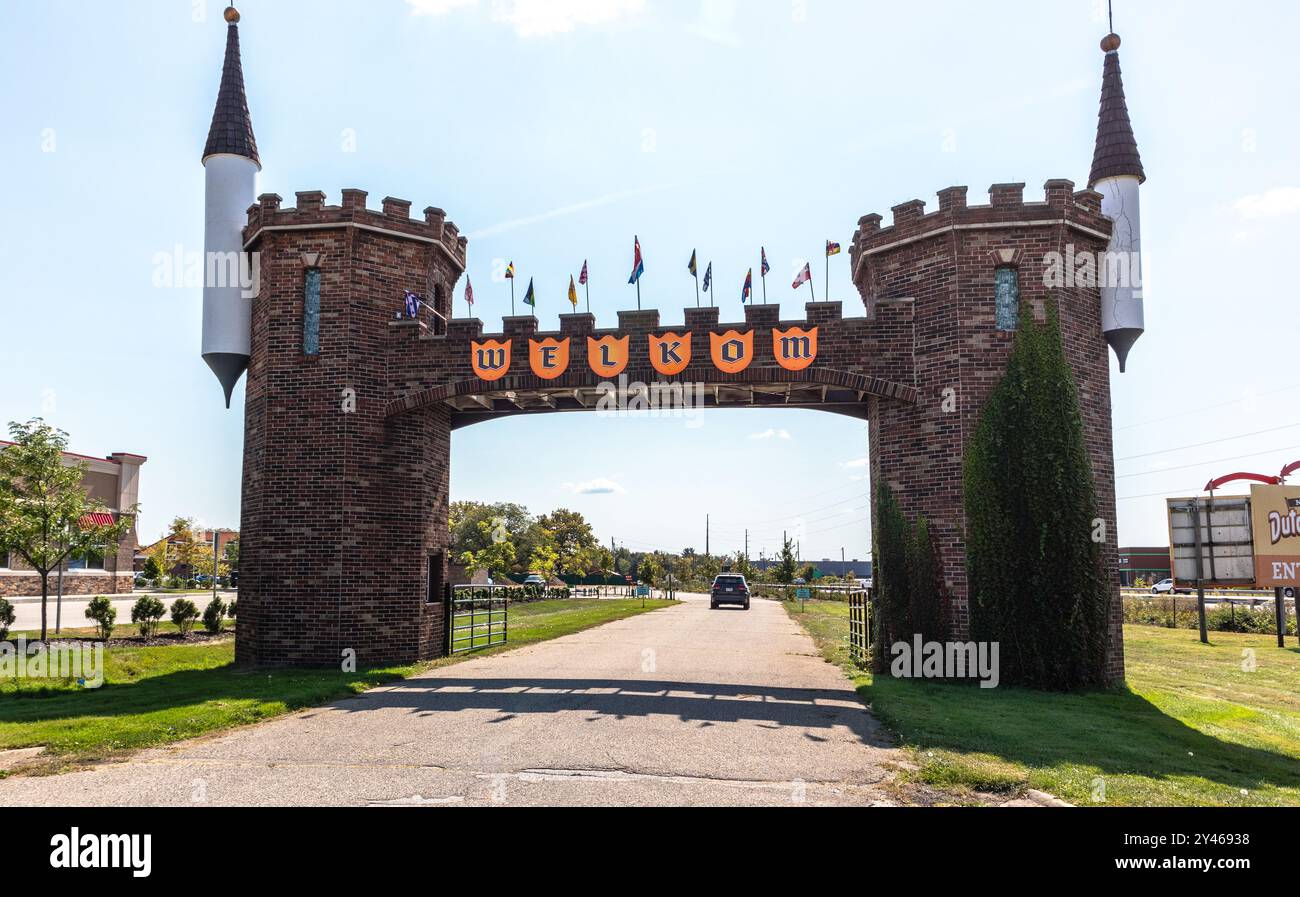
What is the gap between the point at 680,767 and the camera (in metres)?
7.97

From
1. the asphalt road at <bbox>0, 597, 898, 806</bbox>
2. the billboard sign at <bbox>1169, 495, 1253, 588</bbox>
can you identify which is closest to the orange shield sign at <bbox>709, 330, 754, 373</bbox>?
the asphalt road at <bbox>0, 597, 898, 806</bbox>

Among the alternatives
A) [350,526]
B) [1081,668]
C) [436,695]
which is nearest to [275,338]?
[350,526]

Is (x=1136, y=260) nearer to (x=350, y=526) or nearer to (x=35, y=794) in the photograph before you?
(x=350, y=526)

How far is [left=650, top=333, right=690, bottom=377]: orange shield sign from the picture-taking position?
15367 mm

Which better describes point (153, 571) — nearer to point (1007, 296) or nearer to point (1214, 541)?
point (1007, 296)

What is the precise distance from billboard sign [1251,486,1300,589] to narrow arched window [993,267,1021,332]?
13708 millimetres

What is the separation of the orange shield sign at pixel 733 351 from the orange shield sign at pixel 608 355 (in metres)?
1.72

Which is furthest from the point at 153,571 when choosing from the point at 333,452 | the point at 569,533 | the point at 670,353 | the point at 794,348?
the point at 794,348

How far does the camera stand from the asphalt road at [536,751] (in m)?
6.93

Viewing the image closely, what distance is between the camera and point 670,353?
15.4 m

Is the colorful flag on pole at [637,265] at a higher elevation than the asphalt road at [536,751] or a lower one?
higher

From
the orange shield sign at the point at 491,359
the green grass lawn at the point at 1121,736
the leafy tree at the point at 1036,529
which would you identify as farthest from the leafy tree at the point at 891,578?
the orange shield sign at the point at 491,359

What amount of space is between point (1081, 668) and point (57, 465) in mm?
23027

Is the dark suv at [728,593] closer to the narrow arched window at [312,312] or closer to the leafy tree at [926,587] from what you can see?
the leafy tree at [926,587]
